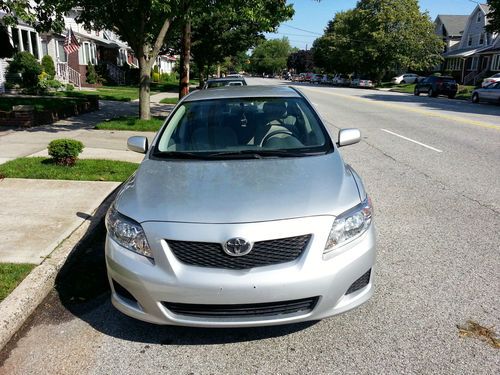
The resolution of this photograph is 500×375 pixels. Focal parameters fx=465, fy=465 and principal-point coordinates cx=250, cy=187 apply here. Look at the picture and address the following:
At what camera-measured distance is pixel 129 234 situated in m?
2.98

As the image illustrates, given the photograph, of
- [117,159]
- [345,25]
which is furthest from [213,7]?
[345,25]

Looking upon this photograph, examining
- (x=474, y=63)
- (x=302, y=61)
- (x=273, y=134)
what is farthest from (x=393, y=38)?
(x=302, y=61)

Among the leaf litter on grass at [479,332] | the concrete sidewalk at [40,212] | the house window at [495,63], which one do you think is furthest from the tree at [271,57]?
the leaf litter on grass at [479,332]

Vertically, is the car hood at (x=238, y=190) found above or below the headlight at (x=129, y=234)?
above

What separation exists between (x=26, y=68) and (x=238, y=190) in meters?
22.0

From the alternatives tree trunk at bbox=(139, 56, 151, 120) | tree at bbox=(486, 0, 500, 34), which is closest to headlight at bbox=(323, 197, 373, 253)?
tree trunk at bbox=(139, 56, 151, 120)

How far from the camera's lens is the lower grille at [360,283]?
298 cm

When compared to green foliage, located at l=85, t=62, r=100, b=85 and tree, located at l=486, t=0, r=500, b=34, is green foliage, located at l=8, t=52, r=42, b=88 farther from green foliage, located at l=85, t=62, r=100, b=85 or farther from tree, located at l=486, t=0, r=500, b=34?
tree, located at l=486, t=0, r=500, b=34

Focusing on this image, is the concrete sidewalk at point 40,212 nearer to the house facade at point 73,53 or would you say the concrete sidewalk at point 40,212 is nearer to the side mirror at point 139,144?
the side mirror at point 139,144

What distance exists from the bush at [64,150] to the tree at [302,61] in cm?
12591

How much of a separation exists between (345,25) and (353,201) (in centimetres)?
6811

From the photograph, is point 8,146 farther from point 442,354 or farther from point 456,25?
point 456,25

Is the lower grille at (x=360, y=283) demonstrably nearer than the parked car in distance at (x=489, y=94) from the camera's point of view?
Yes

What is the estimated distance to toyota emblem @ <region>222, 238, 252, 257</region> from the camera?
2734 mm
